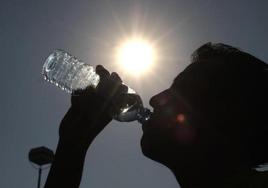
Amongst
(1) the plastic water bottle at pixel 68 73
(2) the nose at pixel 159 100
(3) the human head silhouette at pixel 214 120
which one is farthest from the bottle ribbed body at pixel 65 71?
(3) the human head silhouette at pixel 214 120

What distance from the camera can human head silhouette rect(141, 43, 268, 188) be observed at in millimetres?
2469

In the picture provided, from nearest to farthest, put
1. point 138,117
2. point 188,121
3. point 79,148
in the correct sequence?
point 188,121
point 79,148
point 138,117

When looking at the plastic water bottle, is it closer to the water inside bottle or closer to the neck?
the water inside bottle

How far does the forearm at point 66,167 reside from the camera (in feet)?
9.87

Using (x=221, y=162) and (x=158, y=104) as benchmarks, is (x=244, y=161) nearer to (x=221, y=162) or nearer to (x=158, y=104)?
(x=221, y=162)

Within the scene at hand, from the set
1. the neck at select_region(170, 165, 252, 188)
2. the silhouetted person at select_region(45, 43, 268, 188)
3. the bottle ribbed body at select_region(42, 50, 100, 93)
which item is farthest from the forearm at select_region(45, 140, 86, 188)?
the bottle ribbed body at select_region(42, 50, 100, 93)

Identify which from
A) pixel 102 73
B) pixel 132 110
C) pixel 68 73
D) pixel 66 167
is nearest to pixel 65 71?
pixel 68 73

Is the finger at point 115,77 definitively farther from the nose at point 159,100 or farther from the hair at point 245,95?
the hair at point 245,95

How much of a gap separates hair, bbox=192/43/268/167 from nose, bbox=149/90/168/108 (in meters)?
0.26

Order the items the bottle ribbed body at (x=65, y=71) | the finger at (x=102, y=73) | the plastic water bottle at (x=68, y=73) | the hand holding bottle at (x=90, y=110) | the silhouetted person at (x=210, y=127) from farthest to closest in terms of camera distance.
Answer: the bottle ribbed body at (x=65, y=71), the plastic water bottle at (x=68, y=73), the finger at (x=102, y=73), the hand holding bottle at (x=90, y=110), the silhouetted person at (x=210, y=127)

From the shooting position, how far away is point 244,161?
2434 mm

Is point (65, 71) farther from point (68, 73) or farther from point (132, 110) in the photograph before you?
point (132, 110)

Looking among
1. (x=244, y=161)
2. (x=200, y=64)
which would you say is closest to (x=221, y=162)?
(x=244, y=161)

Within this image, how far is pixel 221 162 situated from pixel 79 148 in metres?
1.07
